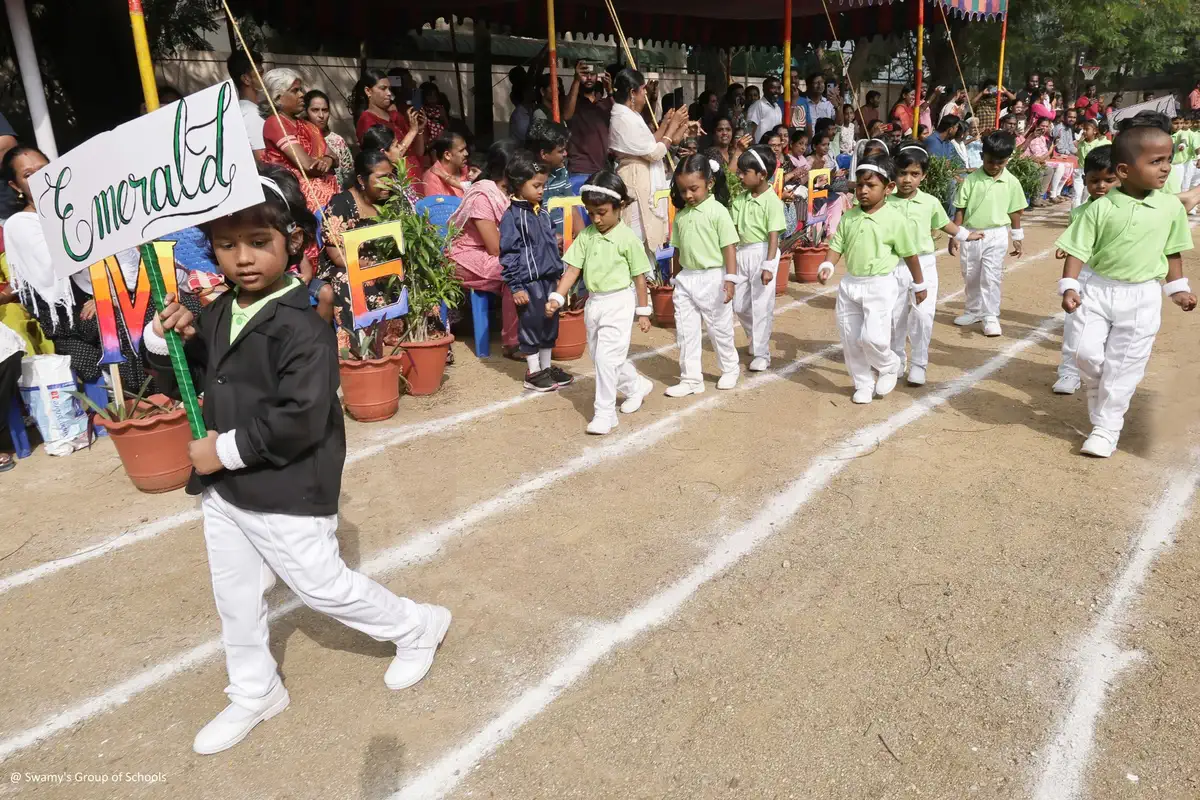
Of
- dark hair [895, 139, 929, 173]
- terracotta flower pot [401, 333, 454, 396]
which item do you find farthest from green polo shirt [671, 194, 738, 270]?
terracotta flower pot [401, 333, 454, 396]

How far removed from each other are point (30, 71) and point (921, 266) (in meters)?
7.28

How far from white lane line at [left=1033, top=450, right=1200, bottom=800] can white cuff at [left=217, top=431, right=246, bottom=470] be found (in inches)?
102

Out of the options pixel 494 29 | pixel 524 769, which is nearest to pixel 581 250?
pixel 524 769

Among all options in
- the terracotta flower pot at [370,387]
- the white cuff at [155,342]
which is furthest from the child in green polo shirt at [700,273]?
the white cuff at [155,342]

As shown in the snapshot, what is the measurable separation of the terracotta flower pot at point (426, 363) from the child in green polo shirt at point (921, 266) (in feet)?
11.0

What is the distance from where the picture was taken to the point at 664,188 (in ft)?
28.4

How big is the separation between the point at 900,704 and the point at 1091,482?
240 centimetres

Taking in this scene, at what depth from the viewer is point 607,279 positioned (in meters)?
5.45

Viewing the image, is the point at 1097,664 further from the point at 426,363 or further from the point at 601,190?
the point at 426,363

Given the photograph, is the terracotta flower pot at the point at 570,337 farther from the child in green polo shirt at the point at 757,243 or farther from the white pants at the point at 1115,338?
the white pants at the point at 1115,338

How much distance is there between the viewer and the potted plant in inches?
183

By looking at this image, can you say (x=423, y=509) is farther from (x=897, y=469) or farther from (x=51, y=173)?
(x=897, y=469)

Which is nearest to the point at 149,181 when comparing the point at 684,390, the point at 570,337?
the point at 684,390

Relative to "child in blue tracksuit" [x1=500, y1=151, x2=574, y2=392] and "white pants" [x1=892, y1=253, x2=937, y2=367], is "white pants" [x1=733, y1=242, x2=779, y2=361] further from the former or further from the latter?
"child in blue tracksuit" [x1=500, y1=151, x2=574, y2=392]
